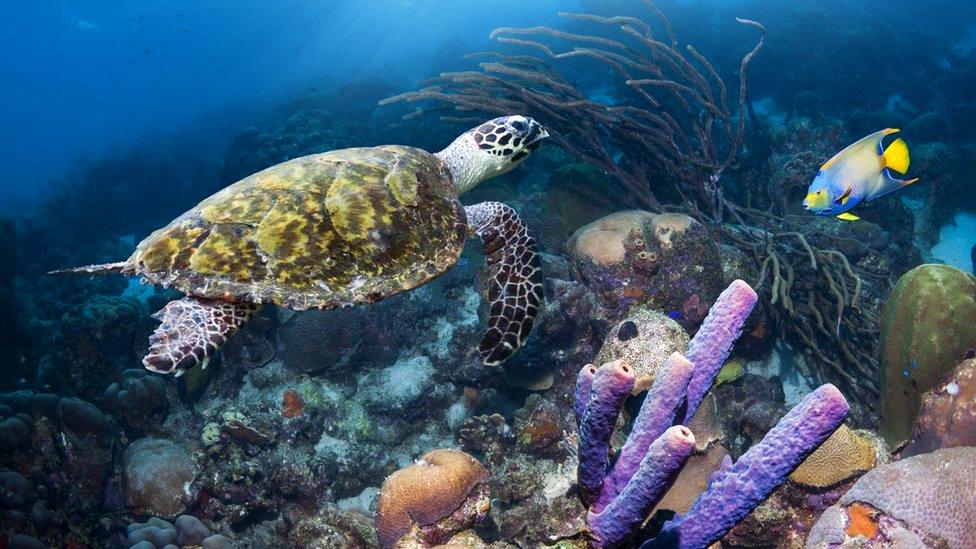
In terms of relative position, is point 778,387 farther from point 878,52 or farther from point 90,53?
point 90,53

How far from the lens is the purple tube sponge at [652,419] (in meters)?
1.91

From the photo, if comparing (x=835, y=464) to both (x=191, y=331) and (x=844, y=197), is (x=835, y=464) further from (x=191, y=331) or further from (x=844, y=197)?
(x=191, y=331)

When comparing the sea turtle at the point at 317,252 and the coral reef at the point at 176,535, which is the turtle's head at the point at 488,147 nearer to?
the sea turtle at the point at 317,252

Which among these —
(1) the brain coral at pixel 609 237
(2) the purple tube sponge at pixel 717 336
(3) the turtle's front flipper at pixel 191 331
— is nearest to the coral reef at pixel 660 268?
(1) the brain coral at pixel 609 237

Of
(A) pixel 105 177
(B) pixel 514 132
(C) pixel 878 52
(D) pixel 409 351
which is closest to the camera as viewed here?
(B) pixel 514 132

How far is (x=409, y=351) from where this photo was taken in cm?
558

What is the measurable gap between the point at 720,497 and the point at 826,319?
4.44m

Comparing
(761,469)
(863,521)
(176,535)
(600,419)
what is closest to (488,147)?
(600,419)

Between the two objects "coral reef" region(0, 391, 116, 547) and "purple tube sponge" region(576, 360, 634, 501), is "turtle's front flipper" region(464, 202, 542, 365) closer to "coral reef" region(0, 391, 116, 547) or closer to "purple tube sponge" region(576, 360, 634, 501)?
"purple tube sponge" region(576, 360, 634, 501)

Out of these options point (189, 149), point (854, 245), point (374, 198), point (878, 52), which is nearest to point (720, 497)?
point (374, 198)

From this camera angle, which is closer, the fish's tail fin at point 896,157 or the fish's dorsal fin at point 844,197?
the fish's tail fin at point 896,157

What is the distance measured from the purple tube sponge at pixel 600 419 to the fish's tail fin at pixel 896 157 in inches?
112

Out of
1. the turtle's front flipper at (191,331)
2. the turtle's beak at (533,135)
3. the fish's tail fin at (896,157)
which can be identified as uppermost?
the fish's tail fin at (896,157)

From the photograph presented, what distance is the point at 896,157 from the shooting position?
3.20 meters
